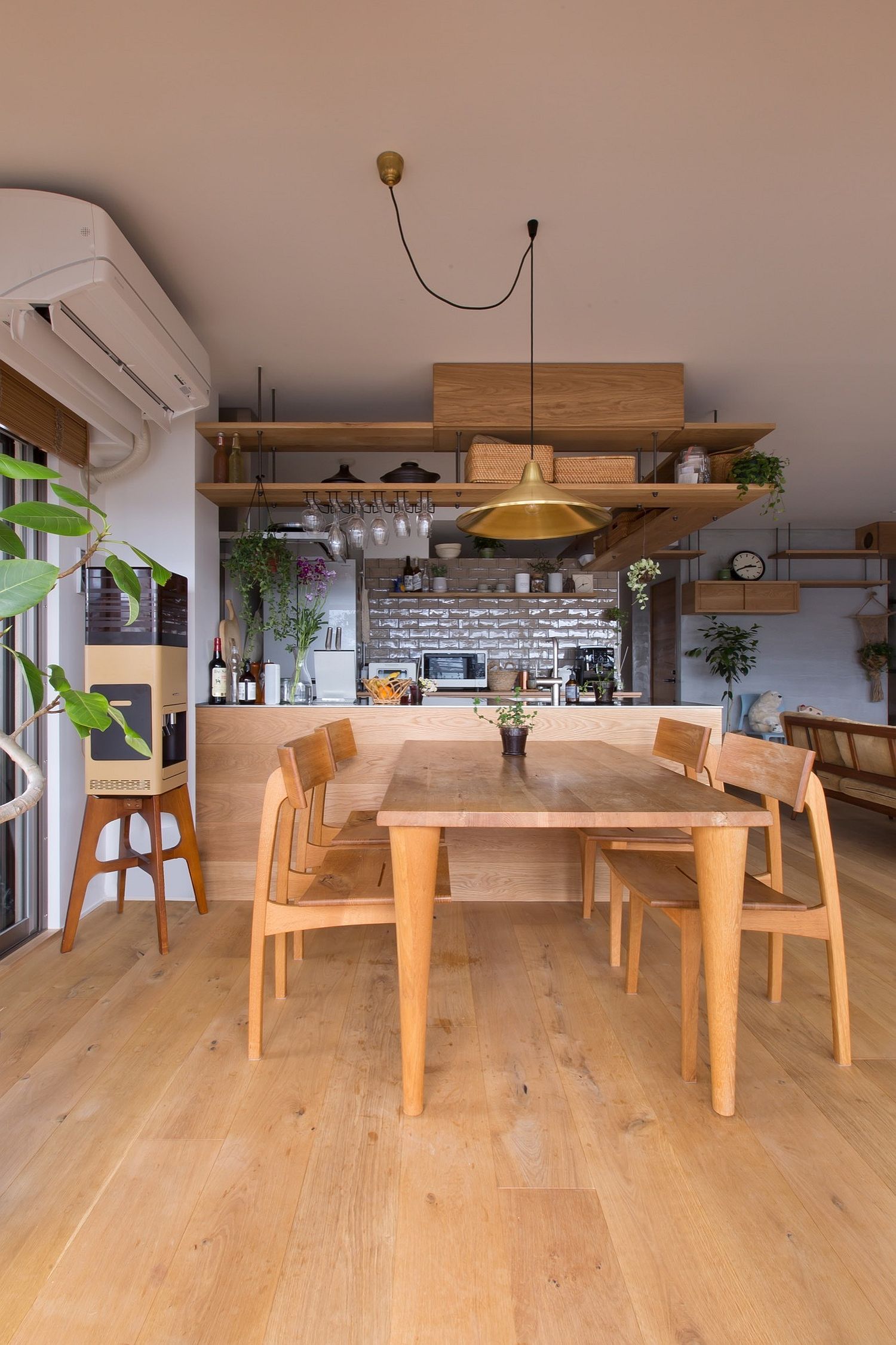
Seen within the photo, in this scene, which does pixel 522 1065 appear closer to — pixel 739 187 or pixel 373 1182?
pixel 373 1182

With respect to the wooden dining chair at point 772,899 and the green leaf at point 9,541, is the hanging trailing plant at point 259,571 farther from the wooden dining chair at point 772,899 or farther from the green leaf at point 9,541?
the green leaf at point 9,541

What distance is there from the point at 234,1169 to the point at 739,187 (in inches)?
116

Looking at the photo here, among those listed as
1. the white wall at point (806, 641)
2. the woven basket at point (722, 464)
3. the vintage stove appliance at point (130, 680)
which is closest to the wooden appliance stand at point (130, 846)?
the vintage stove appliance at point (130, 680)

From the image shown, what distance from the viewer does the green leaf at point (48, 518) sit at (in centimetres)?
98

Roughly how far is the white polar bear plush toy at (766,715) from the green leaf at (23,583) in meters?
6.78

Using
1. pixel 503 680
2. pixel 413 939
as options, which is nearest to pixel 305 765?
pixel 413 939

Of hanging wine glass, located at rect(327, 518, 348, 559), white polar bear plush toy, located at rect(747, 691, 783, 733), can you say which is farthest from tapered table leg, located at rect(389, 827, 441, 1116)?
white polar bear plush toy, located at rect(747, 691, 783, 733)

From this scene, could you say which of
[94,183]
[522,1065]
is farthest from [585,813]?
[94,183]

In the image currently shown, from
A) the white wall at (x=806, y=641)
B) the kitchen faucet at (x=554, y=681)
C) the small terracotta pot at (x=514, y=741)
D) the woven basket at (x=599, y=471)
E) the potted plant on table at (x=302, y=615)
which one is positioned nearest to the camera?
the small terracotta pot at (x=514, y=741)

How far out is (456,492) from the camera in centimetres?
369

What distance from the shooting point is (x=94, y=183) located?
227 cm

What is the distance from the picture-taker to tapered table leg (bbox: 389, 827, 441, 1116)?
5.59 feet

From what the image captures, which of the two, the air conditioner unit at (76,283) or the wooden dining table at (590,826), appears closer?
the wooden dining table at (590,826)

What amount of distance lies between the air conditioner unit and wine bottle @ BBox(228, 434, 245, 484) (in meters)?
0.99
